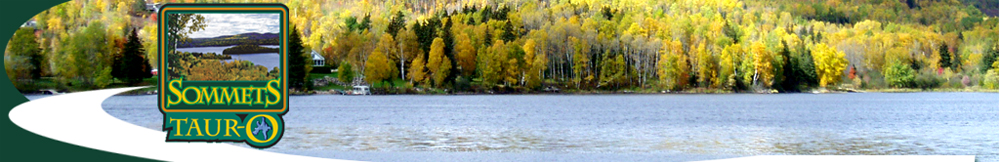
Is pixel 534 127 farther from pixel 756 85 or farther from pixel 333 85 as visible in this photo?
pixel 756 85

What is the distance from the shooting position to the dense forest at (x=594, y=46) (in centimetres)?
7812

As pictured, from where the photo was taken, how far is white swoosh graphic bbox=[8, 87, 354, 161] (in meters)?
17.3

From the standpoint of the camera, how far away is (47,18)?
72.1 metres

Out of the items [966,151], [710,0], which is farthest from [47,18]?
[710,0]

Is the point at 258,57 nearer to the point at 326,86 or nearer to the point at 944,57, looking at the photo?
the point at 326,86

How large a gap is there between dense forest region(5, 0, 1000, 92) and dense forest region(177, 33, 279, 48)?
5211 centimetres

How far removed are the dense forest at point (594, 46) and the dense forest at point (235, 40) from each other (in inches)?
2052

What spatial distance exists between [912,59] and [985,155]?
87311mm

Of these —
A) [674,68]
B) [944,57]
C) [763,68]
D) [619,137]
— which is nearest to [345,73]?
[674,68]

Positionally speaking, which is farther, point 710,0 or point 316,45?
point 710,0

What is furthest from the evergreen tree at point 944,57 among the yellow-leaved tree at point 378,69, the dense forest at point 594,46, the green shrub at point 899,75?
the yellow-leaved tree at point 378,69

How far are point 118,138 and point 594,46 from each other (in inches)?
2777

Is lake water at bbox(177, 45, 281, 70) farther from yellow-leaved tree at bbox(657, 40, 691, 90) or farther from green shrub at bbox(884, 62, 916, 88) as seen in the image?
green shrub at bbox(884, 62, 916, 88)

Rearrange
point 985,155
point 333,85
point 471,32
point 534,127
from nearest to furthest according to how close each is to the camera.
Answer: point 985,155 < point 534,127 < point 333,85 < point 471,32
